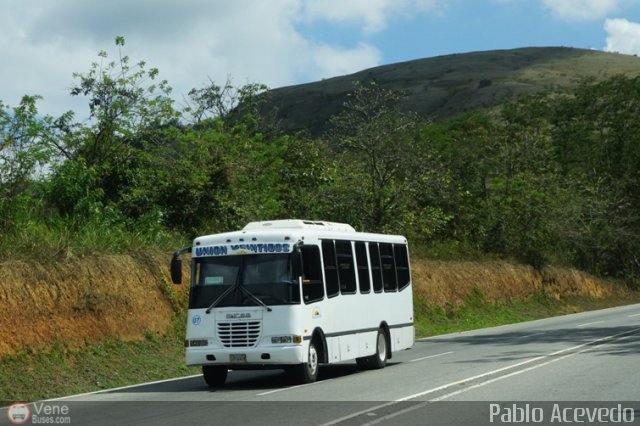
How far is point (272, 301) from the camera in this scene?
54.5 feet

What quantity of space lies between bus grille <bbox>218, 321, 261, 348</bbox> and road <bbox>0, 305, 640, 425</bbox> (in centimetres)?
78

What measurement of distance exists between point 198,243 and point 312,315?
99.5 inches

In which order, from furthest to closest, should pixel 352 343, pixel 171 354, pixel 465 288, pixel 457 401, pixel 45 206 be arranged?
1. pixel 465 288
2. pixel 45 206
3. pixel 171 354
4. pixel 352 343
5. pixel 457 401

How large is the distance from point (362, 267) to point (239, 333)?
4.01m

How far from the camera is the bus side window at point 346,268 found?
18.6 meters

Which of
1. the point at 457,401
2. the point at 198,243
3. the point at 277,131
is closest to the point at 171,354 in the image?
the point at 198,243

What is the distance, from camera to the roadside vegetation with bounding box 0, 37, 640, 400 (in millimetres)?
21984

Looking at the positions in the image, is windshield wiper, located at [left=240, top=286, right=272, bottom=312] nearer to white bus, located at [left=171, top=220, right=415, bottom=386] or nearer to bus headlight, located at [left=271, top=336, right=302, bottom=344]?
white bus, located at [left=171, top=220, right=415, bottom=386]

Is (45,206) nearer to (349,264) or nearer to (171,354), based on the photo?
(171,354)

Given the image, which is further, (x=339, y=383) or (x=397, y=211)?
(x=397, y=211)

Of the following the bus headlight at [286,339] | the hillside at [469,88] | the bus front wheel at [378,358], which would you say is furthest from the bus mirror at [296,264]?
the hillside at [469,88]

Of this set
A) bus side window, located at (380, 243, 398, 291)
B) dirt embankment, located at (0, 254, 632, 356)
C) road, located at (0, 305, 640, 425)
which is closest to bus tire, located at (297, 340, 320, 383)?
road, located at (0, 305, 640, 425)

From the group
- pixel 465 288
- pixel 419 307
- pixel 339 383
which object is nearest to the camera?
pixel 339 383

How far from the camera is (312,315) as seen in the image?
17.0 metres
